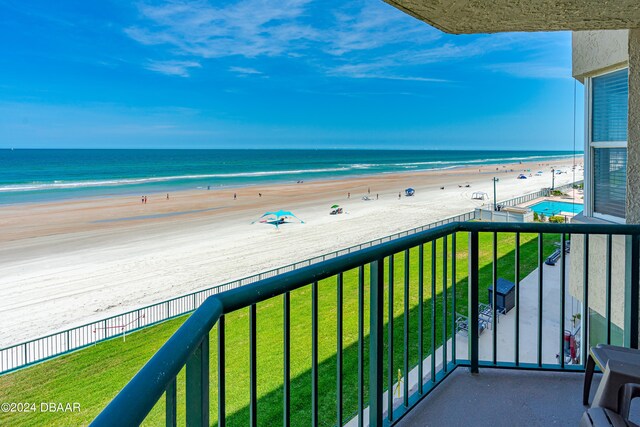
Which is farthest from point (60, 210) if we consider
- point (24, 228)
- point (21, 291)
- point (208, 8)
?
point (208, 8)

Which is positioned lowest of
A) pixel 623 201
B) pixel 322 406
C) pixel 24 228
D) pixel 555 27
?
pixel 322 406

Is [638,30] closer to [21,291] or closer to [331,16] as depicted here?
[21,291]

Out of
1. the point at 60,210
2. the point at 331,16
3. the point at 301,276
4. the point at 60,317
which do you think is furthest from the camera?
the point at 331,16

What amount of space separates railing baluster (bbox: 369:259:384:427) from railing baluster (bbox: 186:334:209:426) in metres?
1.01

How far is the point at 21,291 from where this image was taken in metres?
12.1

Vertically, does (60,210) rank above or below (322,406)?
above

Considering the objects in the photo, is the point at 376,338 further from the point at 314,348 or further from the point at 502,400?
the point at 502,400

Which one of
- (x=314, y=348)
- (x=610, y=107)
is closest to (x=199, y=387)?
(x=314, y=348)

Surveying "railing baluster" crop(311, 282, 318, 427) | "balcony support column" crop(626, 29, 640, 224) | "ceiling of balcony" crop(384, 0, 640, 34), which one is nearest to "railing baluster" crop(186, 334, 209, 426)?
"railing baluster" crop(311, 282, 318, 427)

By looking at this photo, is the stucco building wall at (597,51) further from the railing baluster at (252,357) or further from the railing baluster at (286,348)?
the railing baluster at (252,357)

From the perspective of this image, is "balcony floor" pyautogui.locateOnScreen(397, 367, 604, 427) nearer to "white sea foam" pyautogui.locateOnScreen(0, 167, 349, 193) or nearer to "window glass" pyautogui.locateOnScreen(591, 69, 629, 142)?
"window glass" pyautogui.locateOnScreen(591, 69, 629, 142)

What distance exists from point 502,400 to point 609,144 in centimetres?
273

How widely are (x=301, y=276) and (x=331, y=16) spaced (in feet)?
191

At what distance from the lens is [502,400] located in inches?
88.7
